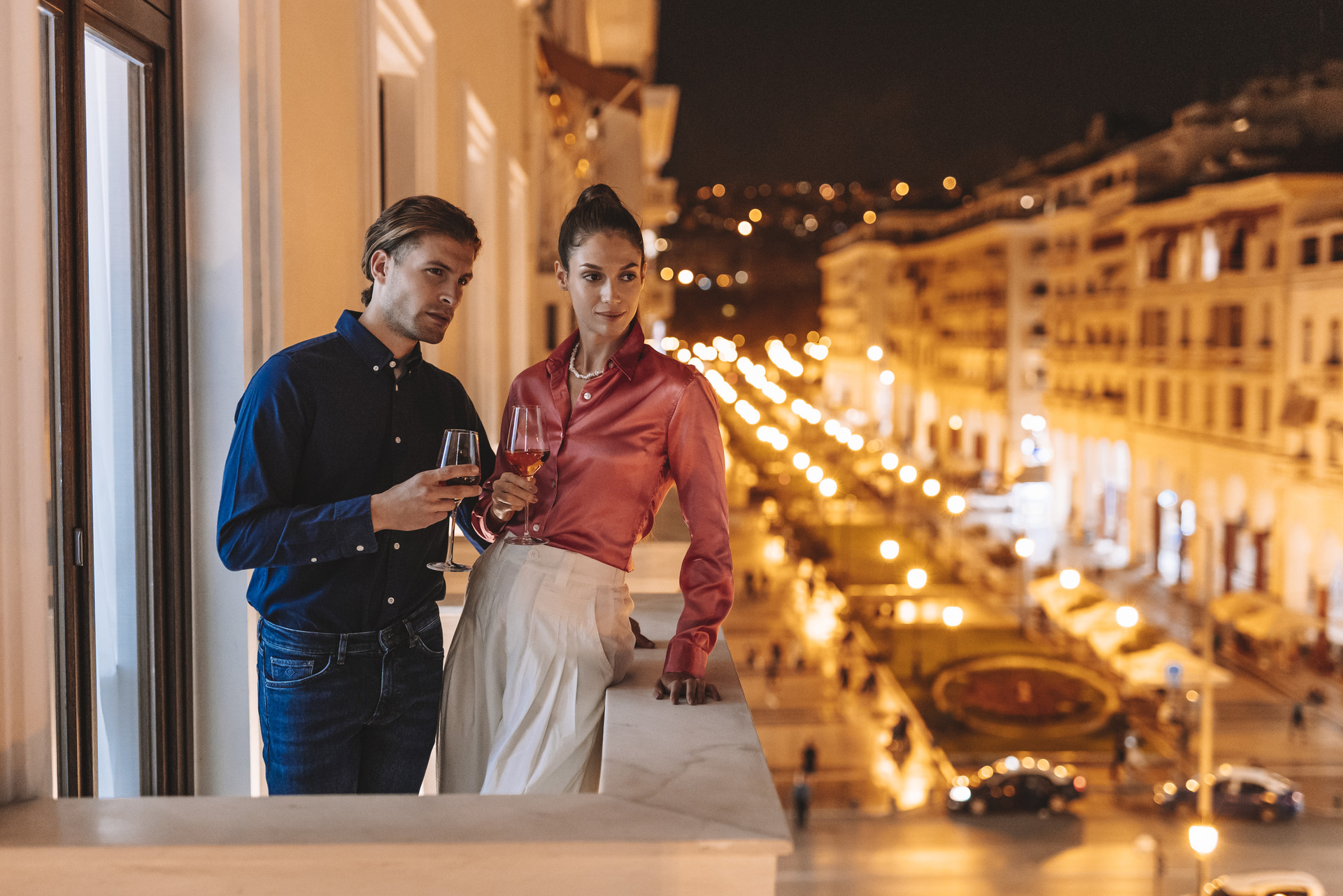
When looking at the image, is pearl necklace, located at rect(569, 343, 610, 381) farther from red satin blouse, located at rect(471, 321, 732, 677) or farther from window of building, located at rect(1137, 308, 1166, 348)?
window of building, located at rect(1137, 308, 1166, 348)

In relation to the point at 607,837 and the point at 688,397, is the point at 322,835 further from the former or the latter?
the point at 688,397

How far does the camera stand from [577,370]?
2.56 m

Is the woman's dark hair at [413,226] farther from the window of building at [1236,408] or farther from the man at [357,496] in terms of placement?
the window of building at [1236,408]

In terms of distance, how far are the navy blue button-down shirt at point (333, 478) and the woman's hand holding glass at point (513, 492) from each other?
0.94ft

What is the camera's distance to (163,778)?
3.16m

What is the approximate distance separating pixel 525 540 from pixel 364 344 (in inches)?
23.0

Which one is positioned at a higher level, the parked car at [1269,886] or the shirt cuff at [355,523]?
the shirt cuff at [355,523]

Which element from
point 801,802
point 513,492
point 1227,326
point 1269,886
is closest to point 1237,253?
point 1227,326

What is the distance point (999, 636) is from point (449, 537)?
23288 mm

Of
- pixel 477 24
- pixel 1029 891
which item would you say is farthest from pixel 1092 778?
pixel 477 24

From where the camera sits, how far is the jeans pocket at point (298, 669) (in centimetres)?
261

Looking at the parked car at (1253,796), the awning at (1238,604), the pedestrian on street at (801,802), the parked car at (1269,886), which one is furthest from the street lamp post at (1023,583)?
the parked car at (1269,886)

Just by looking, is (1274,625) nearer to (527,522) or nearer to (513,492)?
(527,522)

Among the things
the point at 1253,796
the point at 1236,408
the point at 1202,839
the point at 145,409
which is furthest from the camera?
the point at 1236,408
